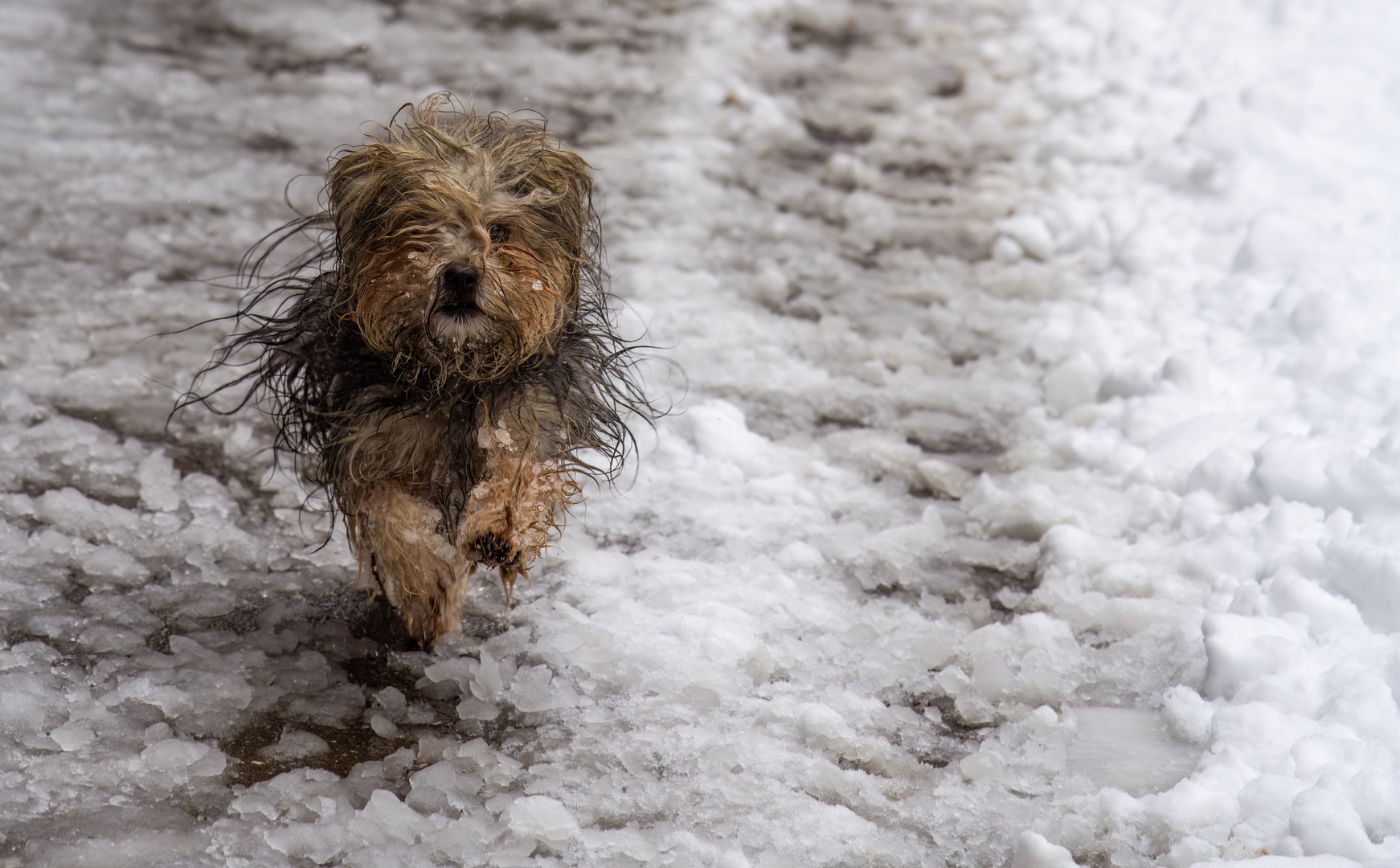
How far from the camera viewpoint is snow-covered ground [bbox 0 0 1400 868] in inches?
111

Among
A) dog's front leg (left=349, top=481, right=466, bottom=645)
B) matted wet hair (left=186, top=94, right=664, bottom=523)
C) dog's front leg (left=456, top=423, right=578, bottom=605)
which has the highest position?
matted wet hair (left=186, top=94, right=664, bottom=523)

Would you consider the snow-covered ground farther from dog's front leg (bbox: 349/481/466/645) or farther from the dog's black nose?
the dog's black nose

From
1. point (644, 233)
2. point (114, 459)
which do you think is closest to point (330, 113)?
point (644, 233)

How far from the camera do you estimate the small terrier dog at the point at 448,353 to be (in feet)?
9.36

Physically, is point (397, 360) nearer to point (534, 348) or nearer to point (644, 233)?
point (534, 348)

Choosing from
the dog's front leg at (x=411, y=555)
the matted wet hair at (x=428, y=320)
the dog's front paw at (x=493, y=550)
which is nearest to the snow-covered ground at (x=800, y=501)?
the dog's front leg at (x=411, y=555)

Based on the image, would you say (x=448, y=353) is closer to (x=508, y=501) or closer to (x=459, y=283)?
(x=459, y=283)

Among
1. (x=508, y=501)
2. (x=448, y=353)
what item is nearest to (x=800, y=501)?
(x=508, y=501)

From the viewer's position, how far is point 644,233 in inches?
216

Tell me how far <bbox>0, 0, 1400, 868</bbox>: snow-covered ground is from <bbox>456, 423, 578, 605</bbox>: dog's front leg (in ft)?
1.13

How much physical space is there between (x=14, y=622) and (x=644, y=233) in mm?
3124

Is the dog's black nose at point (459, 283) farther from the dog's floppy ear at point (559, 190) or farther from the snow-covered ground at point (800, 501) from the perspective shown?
the snow-covered ground at point (800, 501)

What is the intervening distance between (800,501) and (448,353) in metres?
1.54

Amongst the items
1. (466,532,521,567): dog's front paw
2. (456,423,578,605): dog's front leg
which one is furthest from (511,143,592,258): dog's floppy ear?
(466,532,521,567): dog's front paw
